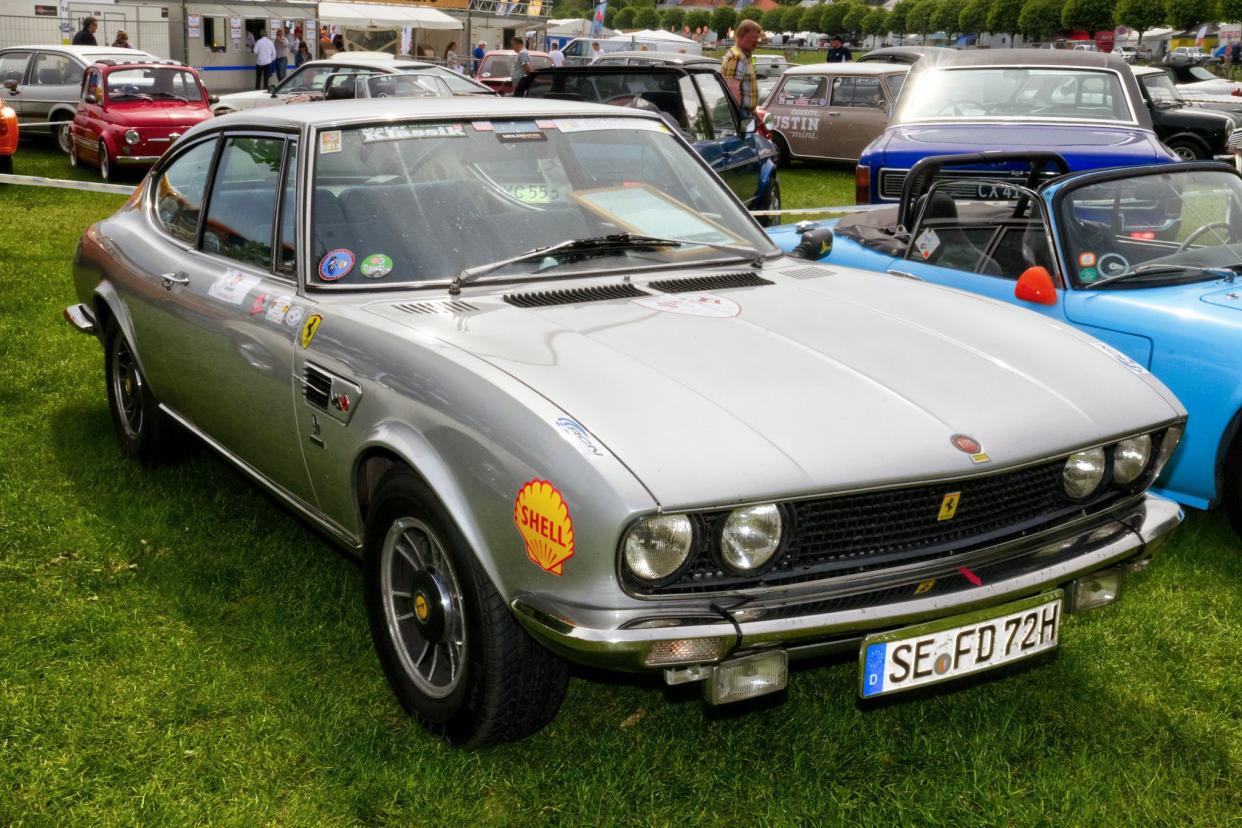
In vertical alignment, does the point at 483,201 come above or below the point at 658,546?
above

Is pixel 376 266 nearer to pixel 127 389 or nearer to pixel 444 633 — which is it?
pixel 444 633

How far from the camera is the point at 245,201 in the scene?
4176 millimetres

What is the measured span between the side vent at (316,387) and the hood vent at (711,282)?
1002 millimetres

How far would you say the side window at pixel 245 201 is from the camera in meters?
3.96

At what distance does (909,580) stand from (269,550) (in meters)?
2.49

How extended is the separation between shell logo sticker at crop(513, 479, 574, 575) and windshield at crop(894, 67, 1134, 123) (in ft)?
22.9

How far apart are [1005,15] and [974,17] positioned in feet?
18.9

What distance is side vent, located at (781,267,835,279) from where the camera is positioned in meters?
4.05

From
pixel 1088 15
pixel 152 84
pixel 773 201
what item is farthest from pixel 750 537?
pixel 1088 15

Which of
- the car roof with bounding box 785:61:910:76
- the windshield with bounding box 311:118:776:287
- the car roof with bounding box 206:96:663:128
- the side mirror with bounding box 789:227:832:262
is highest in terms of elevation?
the car roof with bounding box 785:61:910:76

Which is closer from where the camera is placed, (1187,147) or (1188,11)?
(1187,147)

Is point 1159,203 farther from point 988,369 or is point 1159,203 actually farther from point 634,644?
point 634,644

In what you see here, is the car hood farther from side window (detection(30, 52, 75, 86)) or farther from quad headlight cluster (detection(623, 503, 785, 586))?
side window (detection(30, 52, 75, 86))

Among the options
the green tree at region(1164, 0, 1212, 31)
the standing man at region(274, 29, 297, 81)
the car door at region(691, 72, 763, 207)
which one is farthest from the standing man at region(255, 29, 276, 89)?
the green tree at region(1164, 0, 1212, 31)
